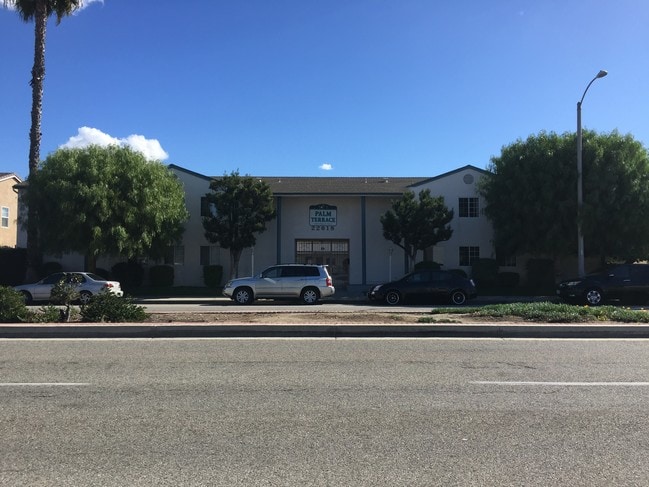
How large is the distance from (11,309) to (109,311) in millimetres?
2089

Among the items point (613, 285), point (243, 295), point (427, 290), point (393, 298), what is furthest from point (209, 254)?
point (613, 285)

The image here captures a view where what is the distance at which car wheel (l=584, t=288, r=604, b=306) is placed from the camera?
Answer: 2066 cm

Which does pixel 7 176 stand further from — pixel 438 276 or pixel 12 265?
pixel 438 276

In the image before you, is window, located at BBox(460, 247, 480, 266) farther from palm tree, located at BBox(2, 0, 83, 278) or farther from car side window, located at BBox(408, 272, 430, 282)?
palm tree, located at BBox(2, 0, 83, 278)

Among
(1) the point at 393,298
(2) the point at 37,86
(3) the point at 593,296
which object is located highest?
(2) the point at 37,86

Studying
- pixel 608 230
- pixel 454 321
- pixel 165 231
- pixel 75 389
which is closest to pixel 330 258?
pixel 165 231

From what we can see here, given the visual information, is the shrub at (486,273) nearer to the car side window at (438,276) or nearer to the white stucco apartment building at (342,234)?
the white stucco apartment building at (342,234)

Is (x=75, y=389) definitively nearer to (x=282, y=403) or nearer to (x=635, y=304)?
(x=282, y=403)

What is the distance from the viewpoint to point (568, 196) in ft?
86.2

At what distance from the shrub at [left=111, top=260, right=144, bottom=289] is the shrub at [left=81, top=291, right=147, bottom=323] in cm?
1869

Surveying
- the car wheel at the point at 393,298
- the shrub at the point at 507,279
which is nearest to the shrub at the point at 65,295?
the car wheel at the point at 393,298

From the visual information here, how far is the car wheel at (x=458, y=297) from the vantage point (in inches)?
842

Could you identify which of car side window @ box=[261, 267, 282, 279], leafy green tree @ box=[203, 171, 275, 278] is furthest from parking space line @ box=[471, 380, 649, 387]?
leafy green tree @ box=[203, 171, 275, 278]

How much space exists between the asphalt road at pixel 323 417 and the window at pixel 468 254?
2280cm
